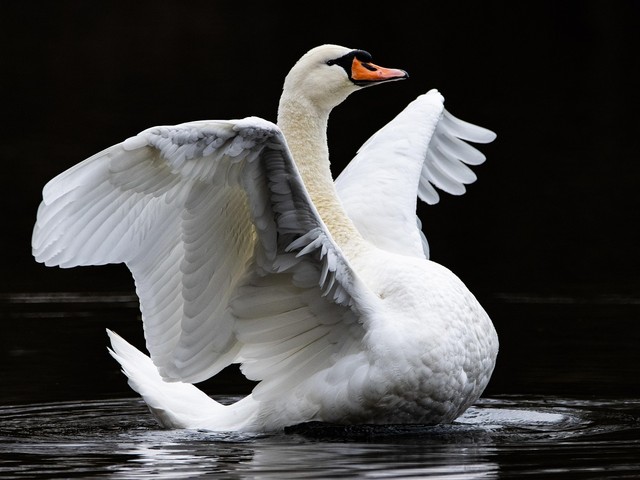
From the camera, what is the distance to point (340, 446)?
8109 mm

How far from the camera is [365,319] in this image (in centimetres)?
827

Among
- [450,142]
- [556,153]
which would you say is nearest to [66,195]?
[450,142]

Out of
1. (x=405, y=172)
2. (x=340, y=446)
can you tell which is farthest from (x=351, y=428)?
(x=405, y=172)

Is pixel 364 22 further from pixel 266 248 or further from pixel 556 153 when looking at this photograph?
pixel 266 248

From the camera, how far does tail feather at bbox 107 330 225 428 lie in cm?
907

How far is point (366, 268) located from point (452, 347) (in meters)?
0.79

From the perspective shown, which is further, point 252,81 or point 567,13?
point 567,13

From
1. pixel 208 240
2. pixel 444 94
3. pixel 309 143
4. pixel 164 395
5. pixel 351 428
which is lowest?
pixel 444 94

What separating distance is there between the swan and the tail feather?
0.4 inches

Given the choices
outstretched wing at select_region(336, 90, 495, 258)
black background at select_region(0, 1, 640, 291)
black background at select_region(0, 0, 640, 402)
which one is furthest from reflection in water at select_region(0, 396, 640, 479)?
black background at select_region(0, 1, 640, 291)

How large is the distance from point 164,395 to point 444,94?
18230mm

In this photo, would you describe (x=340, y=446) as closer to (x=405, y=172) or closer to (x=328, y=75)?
(x=328, y=75)

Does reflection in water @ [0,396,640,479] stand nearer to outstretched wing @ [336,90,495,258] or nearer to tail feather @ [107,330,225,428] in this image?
tail feather @ [107,330,225,428]

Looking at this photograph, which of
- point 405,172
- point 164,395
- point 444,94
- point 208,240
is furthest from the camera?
point 444,94
